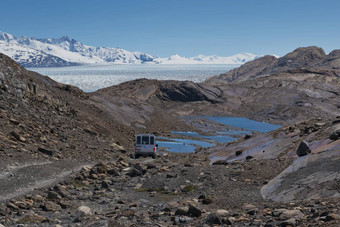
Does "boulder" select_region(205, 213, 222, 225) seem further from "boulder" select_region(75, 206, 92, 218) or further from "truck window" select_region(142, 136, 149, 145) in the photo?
"truck window" select_region(142, 136, 149, 145)

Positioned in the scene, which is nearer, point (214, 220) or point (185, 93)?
point (214, 220)

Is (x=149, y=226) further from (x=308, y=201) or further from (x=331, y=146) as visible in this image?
(x=331, y=146)

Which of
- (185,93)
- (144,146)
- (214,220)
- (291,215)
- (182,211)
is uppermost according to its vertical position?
(291,215)

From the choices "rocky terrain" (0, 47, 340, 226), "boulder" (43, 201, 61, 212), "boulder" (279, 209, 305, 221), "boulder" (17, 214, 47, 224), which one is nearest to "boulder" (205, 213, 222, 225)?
"rocky terrain" (0, 47, 340, 226)

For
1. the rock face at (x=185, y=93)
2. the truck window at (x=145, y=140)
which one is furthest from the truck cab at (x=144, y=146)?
the rock face at (x=185, y=93)

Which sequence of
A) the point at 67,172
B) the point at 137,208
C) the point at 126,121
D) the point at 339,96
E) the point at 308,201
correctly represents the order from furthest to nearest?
the point at 339,96
the point at 126,121
the point at 67,172
the point at 137,208
the point at 308,201

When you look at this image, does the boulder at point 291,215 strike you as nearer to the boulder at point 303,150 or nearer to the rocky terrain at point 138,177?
the rocky terrain at point 138,177

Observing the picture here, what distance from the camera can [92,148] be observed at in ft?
115

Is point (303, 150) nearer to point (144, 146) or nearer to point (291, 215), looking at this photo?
point (291, 215)

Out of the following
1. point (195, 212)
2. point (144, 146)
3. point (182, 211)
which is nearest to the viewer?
point (195, 212)

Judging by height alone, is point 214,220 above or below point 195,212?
above

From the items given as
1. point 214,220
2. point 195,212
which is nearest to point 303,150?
point 195,212

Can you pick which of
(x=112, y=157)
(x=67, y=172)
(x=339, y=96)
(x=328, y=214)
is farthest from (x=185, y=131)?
(x=339, y=96)

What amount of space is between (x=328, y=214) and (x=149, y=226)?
5295 millimetres
